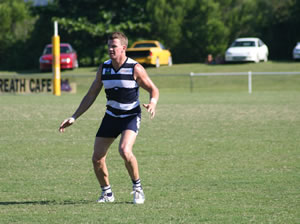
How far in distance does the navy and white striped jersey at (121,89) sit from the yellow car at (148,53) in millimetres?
31035

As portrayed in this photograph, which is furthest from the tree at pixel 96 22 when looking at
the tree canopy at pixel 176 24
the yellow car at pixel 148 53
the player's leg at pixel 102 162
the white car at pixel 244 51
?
the player's leg at pixel 102 162

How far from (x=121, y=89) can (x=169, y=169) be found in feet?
9.77

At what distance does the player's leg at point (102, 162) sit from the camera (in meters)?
7.25

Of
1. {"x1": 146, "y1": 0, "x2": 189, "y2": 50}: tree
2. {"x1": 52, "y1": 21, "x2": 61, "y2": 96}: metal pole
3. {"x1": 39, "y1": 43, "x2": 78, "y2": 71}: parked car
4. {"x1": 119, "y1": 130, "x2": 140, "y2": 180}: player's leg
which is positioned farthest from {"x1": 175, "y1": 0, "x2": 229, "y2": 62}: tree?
{"x1": 119, "y1": 130, "x2": 140, "y2": 180}: player's leg

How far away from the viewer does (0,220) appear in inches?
256

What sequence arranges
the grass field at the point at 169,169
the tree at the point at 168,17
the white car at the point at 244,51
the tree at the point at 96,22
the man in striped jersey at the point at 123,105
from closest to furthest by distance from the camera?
the grass field at the point at 169,169 < the man in striped jersey at the point at 123,105 < the white car at the point at 244,51 < the tree at the point at 168,17 < the tree at the point at 96,22

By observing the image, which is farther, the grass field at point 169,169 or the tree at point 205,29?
the tree at point 205,29

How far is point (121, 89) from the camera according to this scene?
23.6ft

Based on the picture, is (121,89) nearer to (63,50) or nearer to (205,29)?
(63,50)

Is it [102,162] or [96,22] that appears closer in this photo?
[102,162]

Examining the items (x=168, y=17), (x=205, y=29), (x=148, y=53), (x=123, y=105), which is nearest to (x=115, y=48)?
(x=123, y=105)

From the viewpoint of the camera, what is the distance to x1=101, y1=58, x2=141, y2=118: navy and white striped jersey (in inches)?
282

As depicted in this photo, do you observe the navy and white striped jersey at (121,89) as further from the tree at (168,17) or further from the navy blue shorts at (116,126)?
the tree at (168,17)

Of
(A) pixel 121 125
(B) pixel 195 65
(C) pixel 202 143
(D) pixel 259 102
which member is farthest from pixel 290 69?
(A) pixel 121 125
